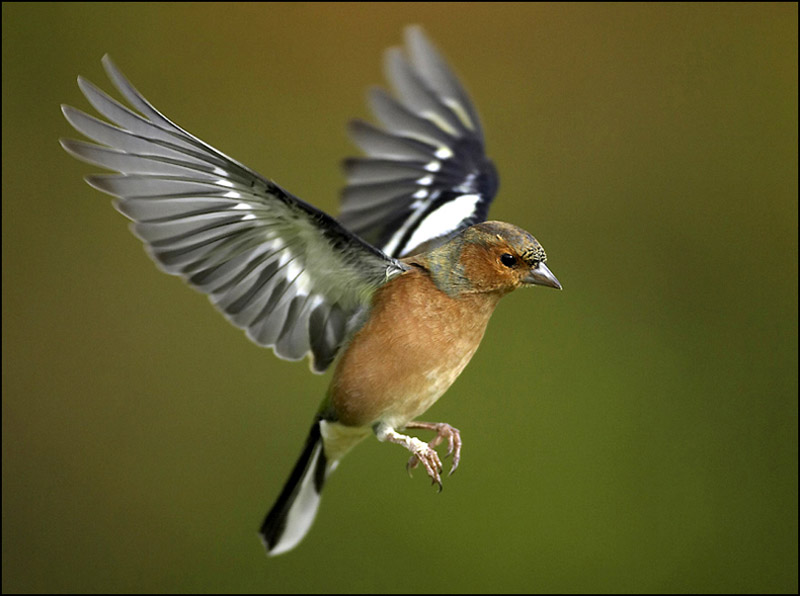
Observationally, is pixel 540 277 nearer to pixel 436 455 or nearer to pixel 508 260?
pixel 508 260

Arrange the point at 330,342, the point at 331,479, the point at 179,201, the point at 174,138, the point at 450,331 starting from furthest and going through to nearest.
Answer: the point at 331,479, the point at 330,342, the point at 450,331, the point at 179,201, the point at 174,138

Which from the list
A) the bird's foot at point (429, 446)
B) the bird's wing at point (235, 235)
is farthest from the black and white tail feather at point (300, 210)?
the bird's foot at point (429, 446)

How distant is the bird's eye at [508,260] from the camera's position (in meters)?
1.68

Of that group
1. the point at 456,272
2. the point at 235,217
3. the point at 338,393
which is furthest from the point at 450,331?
the point at 235,217

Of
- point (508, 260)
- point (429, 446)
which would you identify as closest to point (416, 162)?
point (508, 260)

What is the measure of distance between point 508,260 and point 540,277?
7cm

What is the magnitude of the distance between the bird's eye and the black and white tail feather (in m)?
0.21

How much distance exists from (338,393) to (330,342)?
111 millimetres

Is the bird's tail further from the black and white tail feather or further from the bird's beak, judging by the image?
the bird's beak

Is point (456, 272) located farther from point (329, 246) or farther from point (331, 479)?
point (331, 479)

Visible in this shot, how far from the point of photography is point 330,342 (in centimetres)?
192

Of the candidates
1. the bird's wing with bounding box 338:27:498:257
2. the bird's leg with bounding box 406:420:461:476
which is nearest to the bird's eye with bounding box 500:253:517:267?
Result: the bird's leg with bounding box 406:420:461:476

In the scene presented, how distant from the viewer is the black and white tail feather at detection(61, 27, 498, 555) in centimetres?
151

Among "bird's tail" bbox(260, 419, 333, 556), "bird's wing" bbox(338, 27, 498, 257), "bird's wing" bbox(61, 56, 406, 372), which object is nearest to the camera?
"bird's wing" bbox(61, 56, 406, 372)
